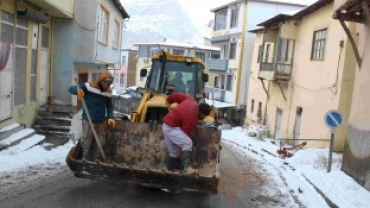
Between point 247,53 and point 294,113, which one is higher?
point 247,53

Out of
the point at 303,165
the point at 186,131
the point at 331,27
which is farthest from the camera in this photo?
the point at 331,27

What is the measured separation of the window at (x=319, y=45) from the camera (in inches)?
680

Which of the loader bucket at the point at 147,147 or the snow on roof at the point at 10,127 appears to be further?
the snow on roof at the point at 10,127

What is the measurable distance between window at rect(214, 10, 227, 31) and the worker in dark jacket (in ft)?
109

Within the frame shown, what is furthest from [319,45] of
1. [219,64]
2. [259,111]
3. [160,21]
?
[160,21]

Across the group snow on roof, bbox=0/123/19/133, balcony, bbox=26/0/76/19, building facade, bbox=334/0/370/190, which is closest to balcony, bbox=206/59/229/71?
balcony, bbox=26/0/76/19

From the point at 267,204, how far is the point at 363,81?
A: 3959mm

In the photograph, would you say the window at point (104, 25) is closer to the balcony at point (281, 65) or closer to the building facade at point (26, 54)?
the building facade at point (26, 54)

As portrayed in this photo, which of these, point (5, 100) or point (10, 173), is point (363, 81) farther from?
point (5, 100)

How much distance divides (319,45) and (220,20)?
23.9 m

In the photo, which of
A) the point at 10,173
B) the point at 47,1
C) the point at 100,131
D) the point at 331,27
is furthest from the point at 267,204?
the point at 331,27

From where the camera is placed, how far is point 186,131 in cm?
702

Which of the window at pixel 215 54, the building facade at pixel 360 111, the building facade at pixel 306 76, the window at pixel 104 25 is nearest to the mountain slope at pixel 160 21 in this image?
the window at pixel 215 54

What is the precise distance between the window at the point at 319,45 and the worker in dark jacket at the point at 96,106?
11725 millimetres
